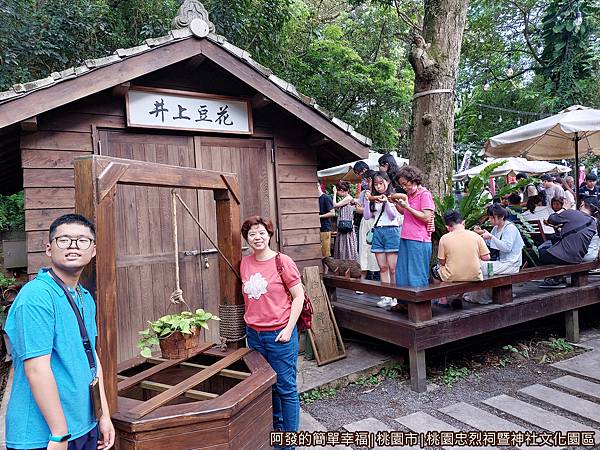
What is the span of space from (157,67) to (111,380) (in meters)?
3.03

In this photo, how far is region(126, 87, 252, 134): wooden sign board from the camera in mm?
4453

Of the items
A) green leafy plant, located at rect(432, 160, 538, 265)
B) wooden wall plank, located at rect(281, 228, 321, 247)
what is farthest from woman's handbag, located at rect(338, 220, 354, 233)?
green leafy plant, located at rect(432, 160, 538, 265)

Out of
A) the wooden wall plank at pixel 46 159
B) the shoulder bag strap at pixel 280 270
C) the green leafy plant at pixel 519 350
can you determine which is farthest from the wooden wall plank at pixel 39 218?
the green leafy plant at pixel 519 350

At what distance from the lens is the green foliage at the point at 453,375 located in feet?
16.0

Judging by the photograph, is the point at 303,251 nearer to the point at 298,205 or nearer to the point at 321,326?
the point at 298,205

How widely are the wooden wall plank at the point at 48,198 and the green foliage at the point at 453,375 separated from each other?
4.37 meters


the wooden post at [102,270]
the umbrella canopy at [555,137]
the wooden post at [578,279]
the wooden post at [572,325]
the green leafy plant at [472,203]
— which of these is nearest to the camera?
the wooden post at [102,270]

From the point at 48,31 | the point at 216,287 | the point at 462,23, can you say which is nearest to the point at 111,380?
the point at 216,287

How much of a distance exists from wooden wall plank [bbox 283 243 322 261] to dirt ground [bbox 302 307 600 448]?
147 centimetres

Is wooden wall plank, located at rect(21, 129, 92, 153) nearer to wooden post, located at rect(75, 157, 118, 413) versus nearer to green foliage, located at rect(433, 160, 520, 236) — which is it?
wooden post, located at rect(75, 157, 118, 413)

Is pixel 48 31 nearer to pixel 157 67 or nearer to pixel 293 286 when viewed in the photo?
pixel 157 67

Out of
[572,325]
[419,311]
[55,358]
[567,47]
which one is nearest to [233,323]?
[55,358]

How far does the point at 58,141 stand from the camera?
412 centimetres

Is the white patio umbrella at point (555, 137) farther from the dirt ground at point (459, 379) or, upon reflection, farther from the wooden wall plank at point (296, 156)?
the wooden wall plank at point (296, 156)
